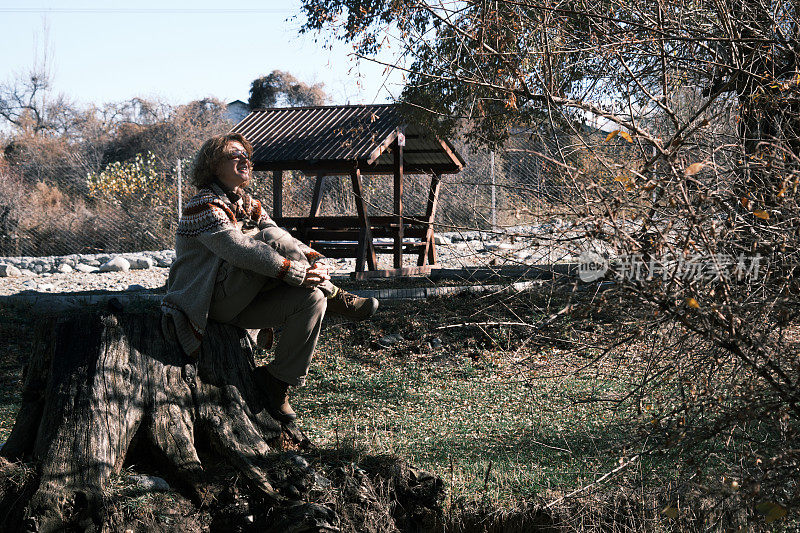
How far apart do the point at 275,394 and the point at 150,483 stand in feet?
2.81

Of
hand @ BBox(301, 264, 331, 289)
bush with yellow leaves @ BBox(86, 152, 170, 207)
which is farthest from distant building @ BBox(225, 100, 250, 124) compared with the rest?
hand @ BBox(301, 264, 331, 289)

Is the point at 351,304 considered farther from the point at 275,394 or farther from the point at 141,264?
the point at 141,264

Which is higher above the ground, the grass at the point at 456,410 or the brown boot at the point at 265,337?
the brown boot at the point at 265,337

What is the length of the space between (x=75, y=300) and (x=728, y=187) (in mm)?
7013

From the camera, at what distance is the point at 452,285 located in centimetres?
851

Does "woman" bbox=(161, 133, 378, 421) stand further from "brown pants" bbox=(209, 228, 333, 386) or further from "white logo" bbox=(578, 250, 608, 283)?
"white logo" bbox=(578, 250, 608, 283)

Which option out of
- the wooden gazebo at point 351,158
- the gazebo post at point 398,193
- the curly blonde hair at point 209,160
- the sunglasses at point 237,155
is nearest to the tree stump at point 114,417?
the curly blonde hair at point 209,160

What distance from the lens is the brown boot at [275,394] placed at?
3.97 m

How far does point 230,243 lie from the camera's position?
12.4 feet

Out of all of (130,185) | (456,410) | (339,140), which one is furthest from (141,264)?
(456,410)

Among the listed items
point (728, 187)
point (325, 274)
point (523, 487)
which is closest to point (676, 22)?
point (728, 187)

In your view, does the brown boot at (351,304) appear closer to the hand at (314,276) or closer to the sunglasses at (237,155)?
the hand at (314,276)

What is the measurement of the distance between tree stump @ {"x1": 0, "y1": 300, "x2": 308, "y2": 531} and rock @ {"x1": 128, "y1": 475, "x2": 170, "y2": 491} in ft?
0.25

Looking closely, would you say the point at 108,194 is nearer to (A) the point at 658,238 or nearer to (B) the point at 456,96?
(B) the point at 456,96
